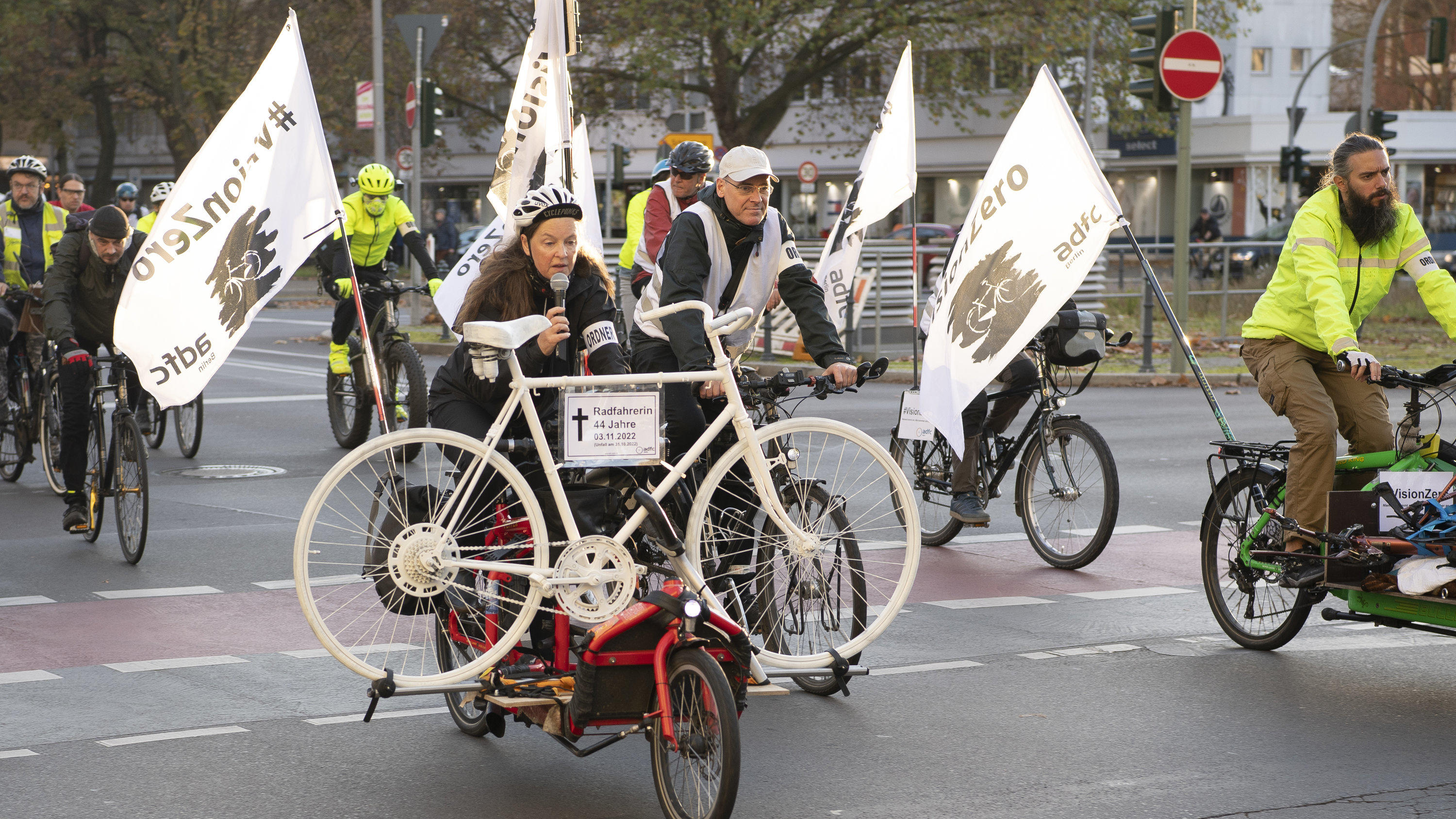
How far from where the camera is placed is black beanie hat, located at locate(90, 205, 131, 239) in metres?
9.18

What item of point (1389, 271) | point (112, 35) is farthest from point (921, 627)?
point (112, 35)

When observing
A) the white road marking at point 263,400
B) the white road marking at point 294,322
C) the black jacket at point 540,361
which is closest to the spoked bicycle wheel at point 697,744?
the black jacket at point 540,361

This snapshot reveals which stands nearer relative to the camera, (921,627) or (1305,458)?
(1305,458)

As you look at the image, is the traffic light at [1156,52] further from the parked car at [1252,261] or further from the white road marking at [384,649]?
the white road marking at [384,649]

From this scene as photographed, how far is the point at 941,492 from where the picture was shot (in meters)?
8.99

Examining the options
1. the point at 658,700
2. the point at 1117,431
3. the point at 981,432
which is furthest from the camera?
the point at 1117,431

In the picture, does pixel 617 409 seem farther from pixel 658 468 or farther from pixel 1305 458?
pixel 1305 458

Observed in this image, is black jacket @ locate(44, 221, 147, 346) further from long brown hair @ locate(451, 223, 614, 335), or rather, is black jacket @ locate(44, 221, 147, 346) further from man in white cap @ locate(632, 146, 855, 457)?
long brown hair @ locate(451, 223, 614, 335)

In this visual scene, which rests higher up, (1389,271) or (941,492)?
(1389,271)

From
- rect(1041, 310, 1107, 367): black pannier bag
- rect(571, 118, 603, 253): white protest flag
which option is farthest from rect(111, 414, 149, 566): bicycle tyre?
rect(1041, 310, 1107, 367): black pannier bag

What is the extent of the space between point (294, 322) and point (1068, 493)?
2565 cm

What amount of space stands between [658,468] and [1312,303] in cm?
270

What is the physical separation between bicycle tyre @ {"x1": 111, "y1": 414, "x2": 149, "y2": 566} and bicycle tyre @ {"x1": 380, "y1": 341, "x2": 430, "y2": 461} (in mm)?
3139

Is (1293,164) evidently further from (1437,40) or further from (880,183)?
(880,183)
